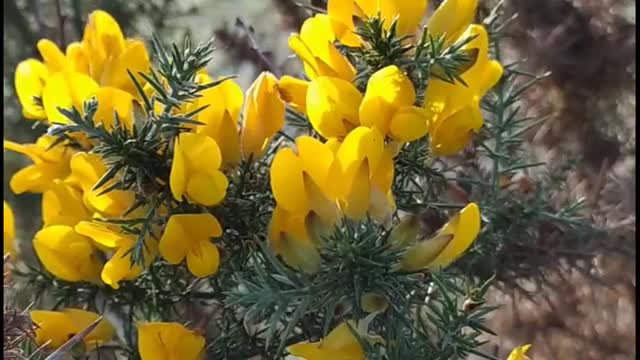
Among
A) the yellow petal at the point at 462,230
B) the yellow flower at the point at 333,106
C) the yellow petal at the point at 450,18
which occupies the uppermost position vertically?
the yellow petal at the point at 450,18

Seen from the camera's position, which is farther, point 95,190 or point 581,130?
point 581,130

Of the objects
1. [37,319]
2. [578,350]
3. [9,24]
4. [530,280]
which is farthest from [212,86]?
[9,24]

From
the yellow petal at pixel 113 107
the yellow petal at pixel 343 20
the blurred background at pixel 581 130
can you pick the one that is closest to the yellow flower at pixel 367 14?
the yellow petal at pixel 343 20

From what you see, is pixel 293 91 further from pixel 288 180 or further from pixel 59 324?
pixel 59 324

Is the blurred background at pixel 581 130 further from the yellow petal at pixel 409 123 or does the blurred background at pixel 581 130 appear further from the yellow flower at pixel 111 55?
the yellow petal at pixel 409 123

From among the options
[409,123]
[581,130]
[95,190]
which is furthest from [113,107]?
[581,130]

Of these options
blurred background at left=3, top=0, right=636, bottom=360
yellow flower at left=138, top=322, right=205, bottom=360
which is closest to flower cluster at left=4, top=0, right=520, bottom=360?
yellow flower at left=138, top=322, right=205, bottom=360

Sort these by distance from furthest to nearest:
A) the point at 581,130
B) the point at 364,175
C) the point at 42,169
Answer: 1. the point at 581,130
2. the point at 42,169
3. the point at 364,175
